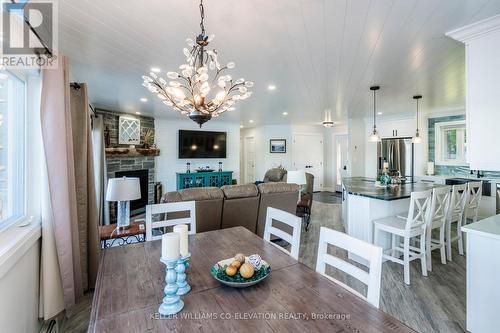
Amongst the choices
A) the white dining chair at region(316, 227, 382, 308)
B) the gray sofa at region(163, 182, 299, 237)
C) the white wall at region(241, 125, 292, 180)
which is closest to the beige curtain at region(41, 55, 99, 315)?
the gray sofa at region(163, 182, 299, 237)

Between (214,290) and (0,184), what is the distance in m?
1.70

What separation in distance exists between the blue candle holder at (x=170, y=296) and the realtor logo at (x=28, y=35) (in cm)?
151

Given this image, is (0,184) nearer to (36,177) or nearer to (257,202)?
(36,177)

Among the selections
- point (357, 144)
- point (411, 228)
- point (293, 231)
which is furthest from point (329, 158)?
point (293, 231)

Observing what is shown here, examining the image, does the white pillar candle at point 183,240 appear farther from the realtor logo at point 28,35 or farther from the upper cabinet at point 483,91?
the upper cabinet at point 483,91

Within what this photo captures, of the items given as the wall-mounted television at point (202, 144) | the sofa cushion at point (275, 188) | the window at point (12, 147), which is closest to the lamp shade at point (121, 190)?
the window at point (12, 147)

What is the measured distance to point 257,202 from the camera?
3.53 meters

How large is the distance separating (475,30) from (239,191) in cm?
286

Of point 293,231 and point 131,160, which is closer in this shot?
point 293,231

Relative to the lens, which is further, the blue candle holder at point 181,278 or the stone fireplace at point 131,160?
the stone fireplace at point 131,160

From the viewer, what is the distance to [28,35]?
169 centimetres

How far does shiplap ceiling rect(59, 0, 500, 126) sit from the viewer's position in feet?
5.87

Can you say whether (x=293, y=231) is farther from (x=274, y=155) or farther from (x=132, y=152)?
(x=274, y=155)

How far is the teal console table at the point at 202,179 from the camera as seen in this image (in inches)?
281
